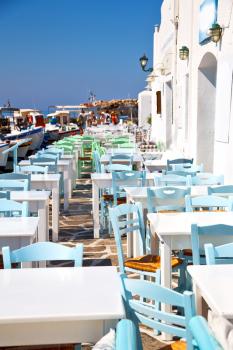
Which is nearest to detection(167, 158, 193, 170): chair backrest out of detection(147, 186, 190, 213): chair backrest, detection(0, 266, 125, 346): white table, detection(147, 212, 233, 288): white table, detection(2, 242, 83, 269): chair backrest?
detection(147, 186, 190, 213): chair backrest

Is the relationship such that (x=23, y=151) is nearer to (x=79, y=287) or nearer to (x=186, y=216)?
(x=186, y=216)

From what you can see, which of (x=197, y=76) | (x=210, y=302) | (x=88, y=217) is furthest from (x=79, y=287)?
(x=197, y=76)

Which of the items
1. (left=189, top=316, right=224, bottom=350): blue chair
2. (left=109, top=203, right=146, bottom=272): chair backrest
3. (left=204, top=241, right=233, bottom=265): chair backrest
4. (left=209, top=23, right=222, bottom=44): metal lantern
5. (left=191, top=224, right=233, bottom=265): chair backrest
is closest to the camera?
(left=189, top=316, right=224, bottom=350): blue chair

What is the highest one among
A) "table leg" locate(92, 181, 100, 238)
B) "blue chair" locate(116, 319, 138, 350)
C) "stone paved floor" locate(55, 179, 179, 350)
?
"blue chair" locate(116, 319, 138, 350)

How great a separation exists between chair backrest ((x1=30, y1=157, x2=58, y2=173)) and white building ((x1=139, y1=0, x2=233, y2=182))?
2733 millimetres

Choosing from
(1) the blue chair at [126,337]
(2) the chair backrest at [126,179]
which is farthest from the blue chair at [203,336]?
(2) the chair backrest at [126,179]

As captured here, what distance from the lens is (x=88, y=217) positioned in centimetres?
921

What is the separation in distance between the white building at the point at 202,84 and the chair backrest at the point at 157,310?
5.41 metres

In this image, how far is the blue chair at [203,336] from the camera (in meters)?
1.88

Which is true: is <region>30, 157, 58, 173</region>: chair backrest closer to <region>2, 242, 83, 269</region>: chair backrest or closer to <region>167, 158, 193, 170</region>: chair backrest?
<region>167, 158, 193, 170</region>: chair backrest

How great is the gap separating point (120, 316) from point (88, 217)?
676 centimetres

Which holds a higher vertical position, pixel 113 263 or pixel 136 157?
pixel 136 157

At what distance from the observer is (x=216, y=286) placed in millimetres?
2854

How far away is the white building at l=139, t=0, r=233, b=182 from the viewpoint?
26.1 feet
